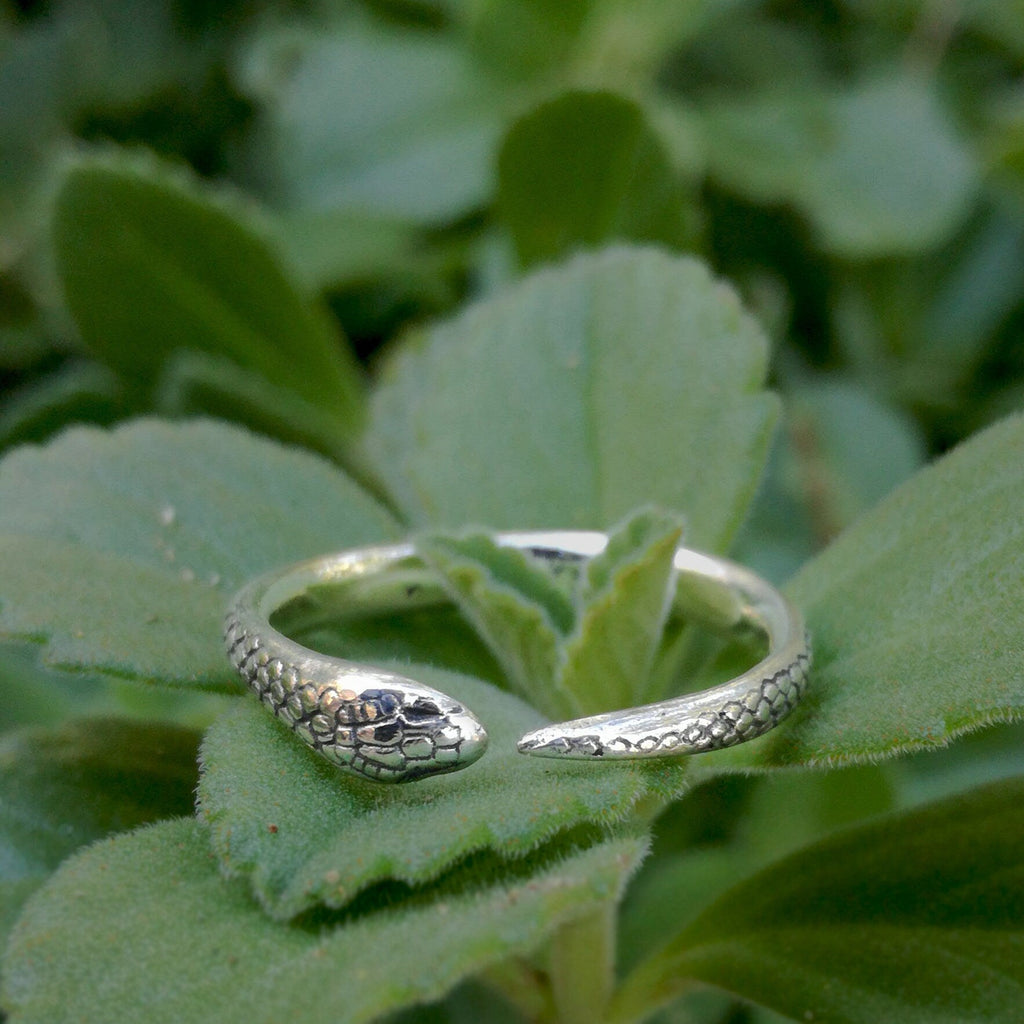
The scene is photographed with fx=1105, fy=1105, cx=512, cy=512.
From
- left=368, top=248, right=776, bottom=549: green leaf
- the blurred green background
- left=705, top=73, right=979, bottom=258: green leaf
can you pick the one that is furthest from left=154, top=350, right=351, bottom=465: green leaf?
left=705, top=73, right=979, bottom=258: green leaf

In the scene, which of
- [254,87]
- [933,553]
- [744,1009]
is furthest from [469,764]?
[254,87]

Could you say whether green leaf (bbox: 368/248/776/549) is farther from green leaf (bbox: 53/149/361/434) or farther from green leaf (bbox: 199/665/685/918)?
green leaf (bbox: 53/149/361/434)

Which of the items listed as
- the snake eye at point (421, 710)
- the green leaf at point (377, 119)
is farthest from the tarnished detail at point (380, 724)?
the green leaf at point (377, 119)

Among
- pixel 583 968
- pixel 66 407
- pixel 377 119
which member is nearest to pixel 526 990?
pixel 583 968

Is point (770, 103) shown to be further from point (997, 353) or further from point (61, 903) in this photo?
point (61, 903)

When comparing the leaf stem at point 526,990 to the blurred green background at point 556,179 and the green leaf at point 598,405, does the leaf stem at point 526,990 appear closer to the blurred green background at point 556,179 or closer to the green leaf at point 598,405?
the green leaf at point 598,405
